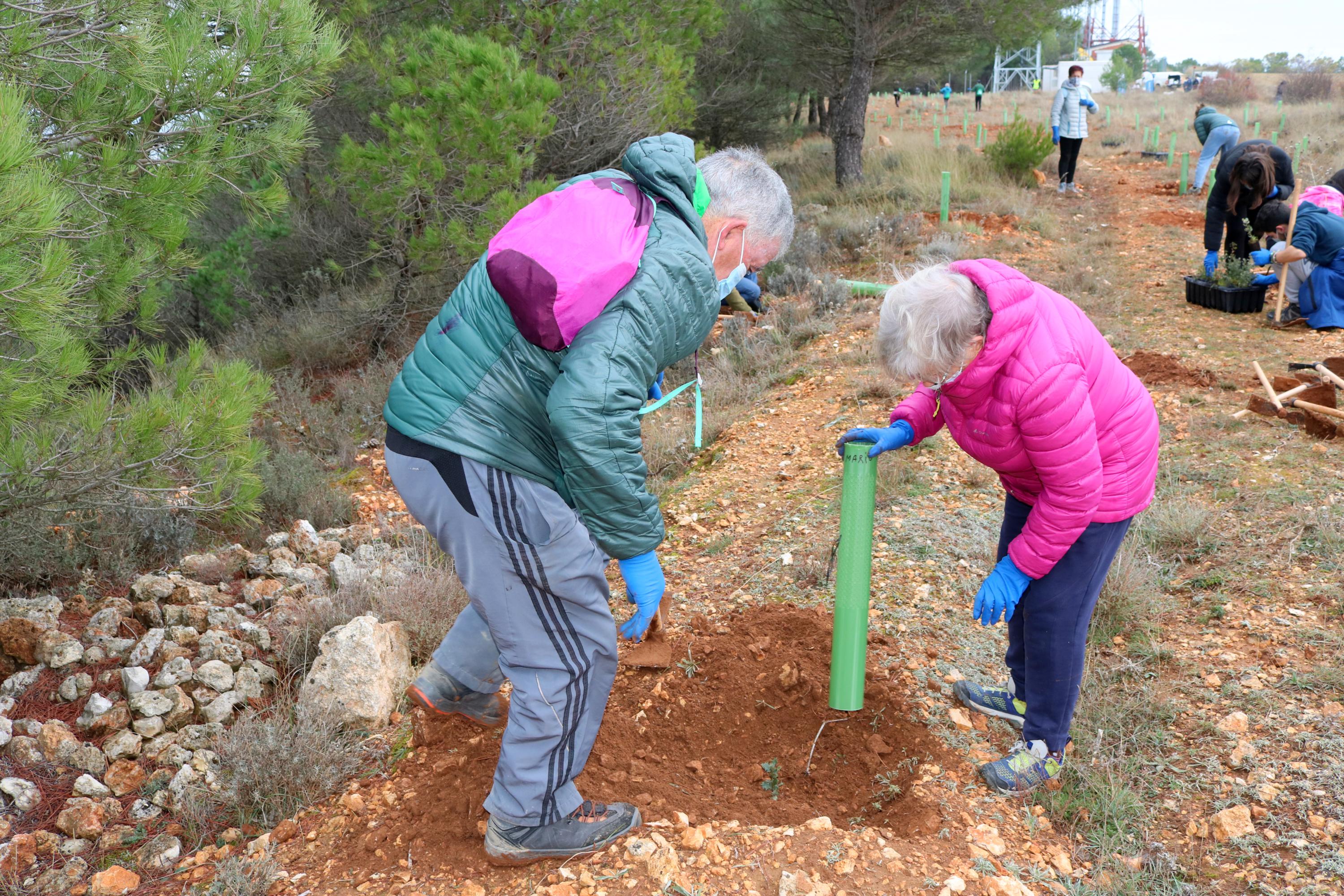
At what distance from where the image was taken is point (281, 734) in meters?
2.48

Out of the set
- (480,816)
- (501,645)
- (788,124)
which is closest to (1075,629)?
(501,645)

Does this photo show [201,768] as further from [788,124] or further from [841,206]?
[788,124]

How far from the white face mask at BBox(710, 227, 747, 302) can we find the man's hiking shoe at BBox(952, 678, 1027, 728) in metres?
1.52

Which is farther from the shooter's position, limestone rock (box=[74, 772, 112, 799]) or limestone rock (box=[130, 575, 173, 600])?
limestone rock (box=[130, 575, 173, 600])

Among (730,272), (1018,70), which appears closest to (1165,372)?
(730,272)

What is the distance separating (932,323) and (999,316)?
5.9 inches

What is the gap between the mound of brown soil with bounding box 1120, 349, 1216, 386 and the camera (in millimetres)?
5559

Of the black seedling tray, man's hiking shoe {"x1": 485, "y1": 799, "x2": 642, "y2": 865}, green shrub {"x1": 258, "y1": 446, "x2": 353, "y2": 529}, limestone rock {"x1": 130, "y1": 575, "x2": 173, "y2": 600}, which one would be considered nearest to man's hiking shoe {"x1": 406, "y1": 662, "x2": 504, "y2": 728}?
man's hiking shoe {"x1": 485, "y1": 799, "x2": 642, "y2": 865}

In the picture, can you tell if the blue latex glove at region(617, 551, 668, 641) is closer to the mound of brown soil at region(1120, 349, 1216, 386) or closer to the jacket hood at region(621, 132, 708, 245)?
the jacket hood at region(621, 132, 708, 245)

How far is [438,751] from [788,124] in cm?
1898

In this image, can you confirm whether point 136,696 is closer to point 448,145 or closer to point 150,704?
point 150,704

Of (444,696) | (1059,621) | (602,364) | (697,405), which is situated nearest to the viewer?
(602,364)

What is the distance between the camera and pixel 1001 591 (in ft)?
7.19

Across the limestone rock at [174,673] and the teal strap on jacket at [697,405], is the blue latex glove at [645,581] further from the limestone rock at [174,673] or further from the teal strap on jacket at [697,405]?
the limestone rock at [174,673]
